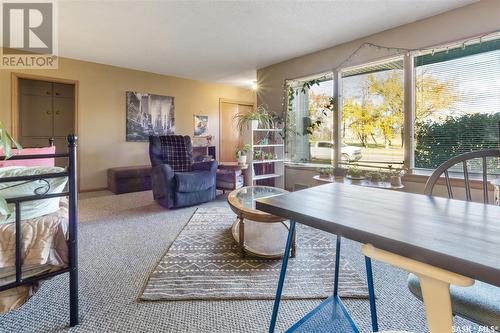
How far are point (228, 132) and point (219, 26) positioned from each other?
11.4 ft

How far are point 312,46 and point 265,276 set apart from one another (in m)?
3.29

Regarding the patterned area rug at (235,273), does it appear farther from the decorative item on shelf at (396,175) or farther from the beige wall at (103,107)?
the beige wall at (103,107)

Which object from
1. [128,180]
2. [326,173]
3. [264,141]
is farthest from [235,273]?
[128,180]

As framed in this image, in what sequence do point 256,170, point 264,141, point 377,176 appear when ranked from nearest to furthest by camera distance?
1. point 377,176
2. point 264,141
3. point 256,170

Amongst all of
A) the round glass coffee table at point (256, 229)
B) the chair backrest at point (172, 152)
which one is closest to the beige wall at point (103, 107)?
the chair backrest at point (172, 152)

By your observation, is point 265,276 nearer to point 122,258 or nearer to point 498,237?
point 122,258

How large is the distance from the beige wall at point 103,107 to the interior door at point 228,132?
1.11 m

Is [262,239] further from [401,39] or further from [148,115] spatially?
[148,115]

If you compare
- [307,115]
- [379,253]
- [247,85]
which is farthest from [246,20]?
[247,85]

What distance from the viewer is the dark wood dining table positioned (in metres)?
0.55

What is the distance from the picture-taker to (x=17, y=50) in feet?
12.9

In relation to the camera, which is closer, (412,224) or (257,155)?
(412,224)

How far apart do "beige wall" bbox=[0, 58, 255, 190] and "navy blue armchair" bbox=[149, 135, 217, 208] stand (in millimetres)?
1494

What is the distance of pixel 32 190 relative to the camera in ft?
4.09
